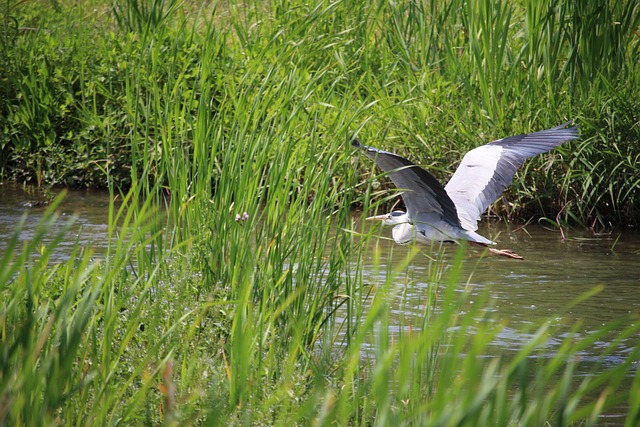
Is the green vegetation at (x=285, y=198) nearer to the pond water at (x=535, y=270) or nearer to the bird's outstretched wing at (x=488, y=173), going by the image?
the pond water at (x=535, y=270)

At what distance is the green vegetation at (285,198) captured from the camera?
1.89 m

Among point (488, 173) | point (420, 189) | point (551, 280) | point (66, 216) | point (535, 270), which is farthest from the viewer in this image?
point (66, 216)

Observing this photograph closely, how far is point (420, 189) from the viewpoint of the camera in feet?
15.8

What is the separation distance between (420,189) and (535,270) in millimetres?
1220

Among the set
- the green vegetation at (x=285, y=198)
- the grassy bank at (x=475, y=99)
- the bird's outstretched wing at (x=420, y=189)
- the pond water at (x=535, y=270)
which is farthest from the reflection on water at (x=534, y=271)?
the bird's outstretched wing at (x=420, y=189)

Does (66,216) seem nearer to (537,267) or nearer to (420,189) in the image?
(420,189)

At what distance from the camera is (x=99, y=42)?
324 inches

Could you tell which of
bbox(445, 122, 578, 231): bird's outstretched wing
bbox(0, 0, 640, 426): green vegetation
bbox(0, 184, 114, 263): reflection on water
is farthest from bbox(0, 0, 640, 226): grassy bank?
bbox(445, 122, 578, 231): bird's outstretched wing

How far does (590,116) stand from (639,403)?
498 cm

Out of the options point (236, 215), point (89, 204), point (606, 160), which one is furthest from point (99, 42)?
point (236, 215)

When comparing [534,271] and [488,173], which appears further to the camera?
[534,271]

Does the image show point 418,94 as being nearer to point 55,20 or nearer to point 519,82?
point 519,82

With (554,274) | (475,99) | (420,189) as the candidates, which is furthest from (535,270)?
(475,99)

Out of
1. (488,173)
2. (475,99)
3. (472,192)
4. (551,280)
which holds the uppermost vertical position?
(475,99)
